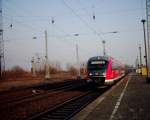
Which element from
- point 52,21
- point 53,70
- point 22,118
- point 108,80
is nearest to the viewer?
point 22,118

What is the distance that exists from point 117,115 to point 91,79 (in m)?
13.9

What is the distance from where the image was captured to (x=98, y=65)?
24953mm

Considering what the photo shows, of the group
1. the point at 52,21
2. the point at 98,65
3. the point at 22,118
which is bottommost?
the point at 22,118

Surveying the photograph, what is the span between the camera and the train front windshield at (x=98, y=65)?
24.7 m

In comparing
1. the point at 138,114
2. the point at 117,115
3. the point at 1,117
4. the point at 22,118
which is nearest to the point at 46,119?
the point at 22,118

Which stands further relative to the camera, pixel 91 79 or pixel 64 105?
pixel 91 79

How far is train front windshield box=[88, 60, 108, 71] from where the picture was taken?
24.7m

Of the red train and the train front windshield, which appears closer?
the red train

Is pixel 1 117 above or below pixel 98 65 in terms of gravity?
below

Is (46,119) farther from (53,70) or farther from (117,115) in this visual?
(53,70)

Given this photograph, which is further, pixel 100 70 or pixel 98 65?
pixel 98 65

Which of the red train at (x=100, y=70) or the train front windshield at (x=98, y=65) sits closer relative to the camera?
the red train at (x=100, y=70)

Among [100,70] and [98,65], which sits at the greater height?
[98,65]

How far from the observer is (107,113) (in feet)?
35.6
